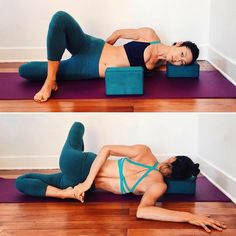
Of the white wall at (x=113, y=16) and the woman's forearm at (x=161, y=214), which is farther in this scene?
the white wall at (x=113, y=16)

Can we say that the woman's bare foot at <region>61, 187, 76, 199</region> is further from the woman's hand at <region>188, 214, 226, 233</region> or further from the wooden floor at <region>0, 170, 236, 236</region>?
the woman's hand at <region>188, 214, 226, 233</region>

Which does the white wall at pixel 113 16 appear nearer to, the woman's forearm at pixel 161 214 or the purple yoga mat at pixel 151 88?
the purple yoga mat at pixel 151 88

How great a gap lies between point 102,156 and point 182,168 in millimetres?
516

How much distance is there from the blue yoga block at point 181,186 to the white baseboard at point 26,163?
119 cm

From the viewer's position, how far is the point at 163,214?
2102 millimetres

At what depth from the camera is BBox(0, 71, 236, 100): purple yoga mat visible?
2393mm

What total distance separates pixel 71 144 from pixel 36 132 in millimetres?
810

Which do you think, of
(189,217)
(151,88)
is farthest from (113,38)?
(189,217)

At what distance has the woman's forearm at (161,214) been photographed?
209 centimetres

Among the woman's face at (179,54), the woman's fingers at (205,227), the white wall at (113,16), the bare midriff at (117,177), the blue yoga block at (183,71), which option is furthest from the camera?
the white wall at (113,16)

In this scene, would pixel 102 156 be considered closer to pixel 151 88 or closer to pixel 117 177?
pixel 117 177

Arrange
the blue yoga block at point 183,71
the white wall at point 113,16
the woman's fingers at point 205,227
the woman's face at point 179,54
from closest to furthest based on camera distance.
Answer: the woman's fingers at point 205,227
the woman's face at point 179,54
the blue yoga block at point 183,71
the white wall at point 113,16

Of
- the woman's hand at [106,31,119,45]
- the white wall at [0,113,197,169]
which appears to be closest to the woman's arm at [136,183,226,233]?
the white wall at [0,113,197,169]

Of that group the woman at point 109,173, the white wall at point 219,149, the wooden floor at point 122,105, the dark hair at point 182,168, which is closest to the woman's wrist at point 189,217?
the woman at point 109,173
